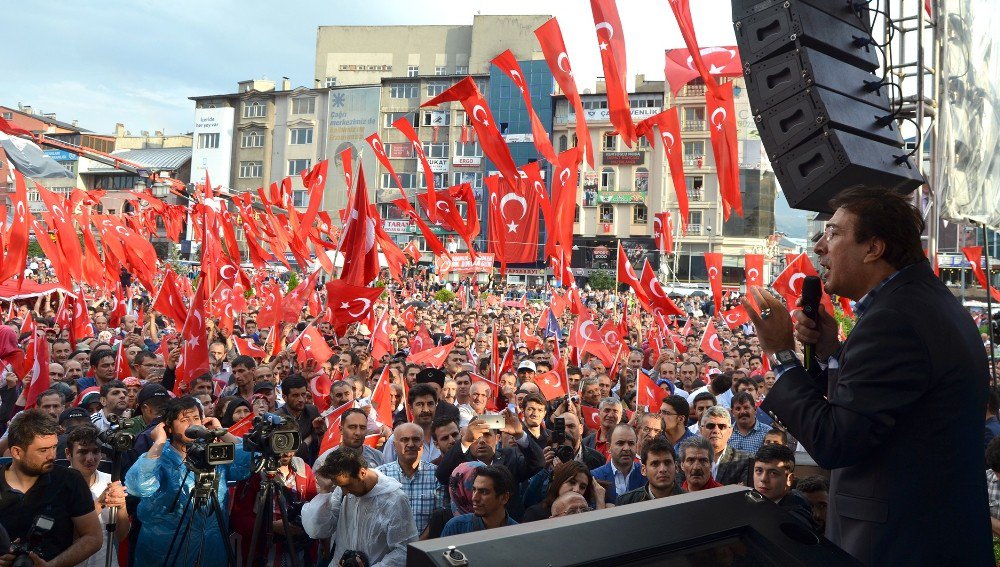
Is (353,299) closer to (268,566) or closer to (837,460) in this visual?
(268,566)

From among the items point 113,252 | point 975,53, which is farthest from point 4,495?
point 113,252

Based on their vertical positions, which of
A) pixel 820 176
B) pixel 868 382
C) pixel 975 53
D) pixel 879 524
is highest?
pixel 975 53

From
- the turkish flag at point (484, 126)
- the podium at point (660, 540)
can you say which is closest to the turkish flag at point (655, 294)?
the turkish flag at point (484, 126)

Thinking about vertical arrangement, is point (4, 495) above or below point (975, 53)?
below

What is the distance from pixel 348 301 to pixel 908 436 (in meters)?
10.0

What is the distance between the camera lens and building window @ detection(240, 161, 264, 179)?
80.5 m

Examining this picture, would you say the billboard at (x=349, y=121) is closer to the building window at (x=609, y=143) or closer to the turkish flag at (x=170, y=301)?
the building window at (x=609, y=143)

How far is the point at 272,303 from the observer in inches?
677

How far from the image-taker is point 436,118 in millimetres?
75062

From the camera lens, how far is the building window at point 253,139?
8046 cm

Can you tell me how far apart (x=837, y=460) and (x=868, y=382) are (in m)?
0.20

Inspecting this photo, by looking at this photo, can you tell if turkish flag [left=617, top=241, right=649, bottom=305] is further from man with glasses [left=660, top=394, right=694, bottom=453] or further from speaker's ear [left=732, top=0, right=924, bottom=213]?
speaker's ear [left=732, top=0, right=924, bottom=213]

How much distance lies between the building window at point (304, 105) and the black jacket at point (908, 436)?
259 feet

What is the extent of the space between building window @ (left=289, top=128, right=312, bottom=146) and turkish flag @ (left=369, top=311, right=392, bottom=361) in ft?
218
